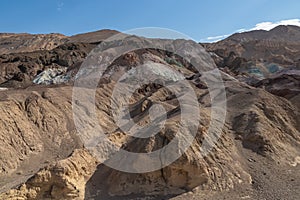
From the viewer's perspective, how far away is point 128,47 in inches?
2854

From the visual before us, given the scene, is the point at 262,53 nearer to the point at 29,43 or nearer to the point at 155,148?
the point at 29,43

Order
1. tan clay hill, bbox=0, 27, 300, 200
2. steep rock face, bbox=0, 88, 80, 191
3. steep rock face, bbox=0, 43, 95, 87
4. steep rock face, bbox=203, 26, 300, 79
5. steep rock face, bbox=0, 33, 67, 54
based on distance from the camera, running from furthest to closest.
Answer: steep rock face, bbox=0, 33, 67, 54
steep rock face, bbox=203, 26, 300, 79
steep rock face, bbox=0, 43, 95, 87
steep rock face, bbox=0, 88, 80, 191
tan clay hill, bbox=0, 27, 300, 200

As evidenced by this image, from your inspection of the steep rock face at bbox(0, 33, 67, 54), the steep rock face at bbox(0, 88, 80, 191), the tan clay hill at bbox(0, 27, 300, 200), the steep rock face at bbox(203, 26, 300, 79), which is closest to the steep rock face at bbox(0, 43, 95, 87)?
the steep rock face at bbox(0, 33, 67, 54)

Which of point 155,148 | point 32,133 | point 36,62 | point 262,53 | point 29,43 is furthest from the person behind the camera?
point 29,43

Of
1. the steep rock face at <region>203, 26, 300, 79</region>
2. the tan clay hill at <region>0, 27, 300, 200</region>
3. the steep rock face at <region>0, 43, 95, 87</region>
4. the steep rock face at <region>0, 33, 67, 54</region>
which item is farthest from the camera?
the steep rock face at <region>0, 33, 67, 54</region>

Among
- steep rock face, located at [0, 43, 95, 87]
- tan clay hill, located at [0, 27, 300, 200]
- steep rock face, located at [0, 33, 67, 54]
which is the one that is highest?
steep rock face, located at [0, 33, 67, 54]

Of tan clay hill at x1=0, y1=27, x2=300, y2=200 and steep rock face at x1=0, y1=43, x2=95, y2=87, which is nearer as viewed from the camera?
tan clay hill at x1=0, y1=27, x2=300, y2=200

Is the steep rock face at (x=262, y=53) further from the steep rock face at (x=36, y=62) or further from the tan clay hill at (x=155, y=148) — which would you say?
Answer: the tan clay hill at (x=155, y=148)

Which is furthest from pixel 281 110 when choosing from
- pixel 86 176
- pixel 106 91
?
pixel 106 91

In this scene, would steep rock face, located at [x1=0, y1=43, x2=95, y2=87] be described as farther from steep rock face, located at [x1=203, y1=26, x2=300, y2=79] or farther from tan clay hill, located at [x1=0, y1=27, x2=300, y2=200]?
steep rock face, located at [x1=203, y1=26, x2=300, y2=79]

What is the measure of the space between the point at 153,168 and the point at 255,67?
60.9 m

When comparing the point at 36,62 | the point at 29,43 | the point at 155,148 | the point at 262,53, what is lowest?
the point at 155,148

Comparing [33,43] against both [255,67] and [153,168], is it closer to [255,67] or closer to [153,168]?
[255,67]

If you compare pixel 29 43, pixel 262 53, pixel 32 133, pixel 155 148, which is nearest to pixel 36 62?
pixel 29 43
